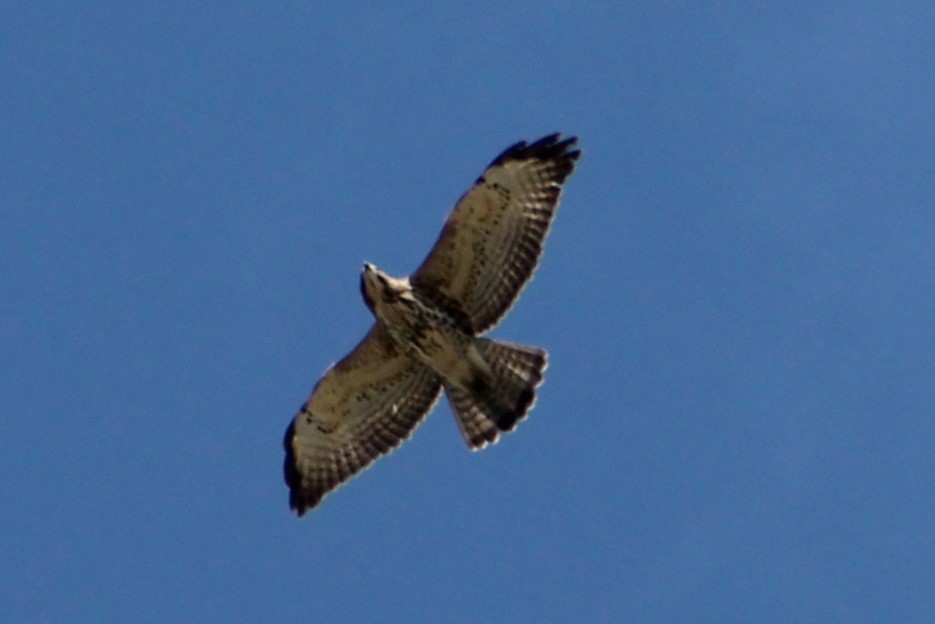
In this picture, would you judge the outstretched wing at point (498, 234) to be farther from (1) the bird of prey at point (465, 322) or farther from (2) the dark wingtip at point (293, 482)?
(2) the dark wingtip at point (293, 482)

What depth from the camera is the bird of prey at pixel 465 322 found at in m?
19.0

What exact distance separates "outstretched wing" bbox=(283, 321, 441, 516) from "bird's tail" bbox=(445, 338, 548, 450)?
1.77ft

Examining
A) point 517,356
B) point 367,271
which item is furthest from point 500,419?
point 367,271

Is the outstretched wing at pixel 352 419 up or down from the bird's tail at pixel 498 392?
up

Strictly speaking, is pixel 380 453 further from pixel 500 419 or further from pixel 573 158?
pixel 573 158

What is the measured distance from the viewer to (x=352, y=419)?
20125mm

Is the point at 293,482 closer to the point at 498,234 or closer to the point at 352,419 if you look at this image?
the point at 352,419

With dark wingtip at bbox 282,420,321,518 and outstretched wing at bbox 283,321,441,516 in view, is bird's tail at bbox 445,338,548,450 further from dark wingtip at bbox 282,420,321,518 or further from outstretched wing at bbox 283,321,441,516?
dark wingtip at bbox 282,420,321,518

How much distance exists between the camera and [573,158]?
19.2 metres

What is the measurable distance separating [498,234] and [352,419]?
2334 millimetres

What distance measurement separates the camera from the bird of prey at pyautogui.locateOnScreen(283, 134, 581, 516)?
19.0m

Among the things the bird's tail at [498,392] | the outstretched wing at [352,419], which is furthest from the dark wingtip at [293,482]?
the bird's tail at [498,392]

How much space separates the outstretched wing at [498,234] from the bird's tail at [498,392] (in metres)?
0.31

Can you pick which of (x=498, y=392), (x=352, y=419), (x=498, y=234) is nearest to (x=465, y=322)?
(x=498, y=392)
